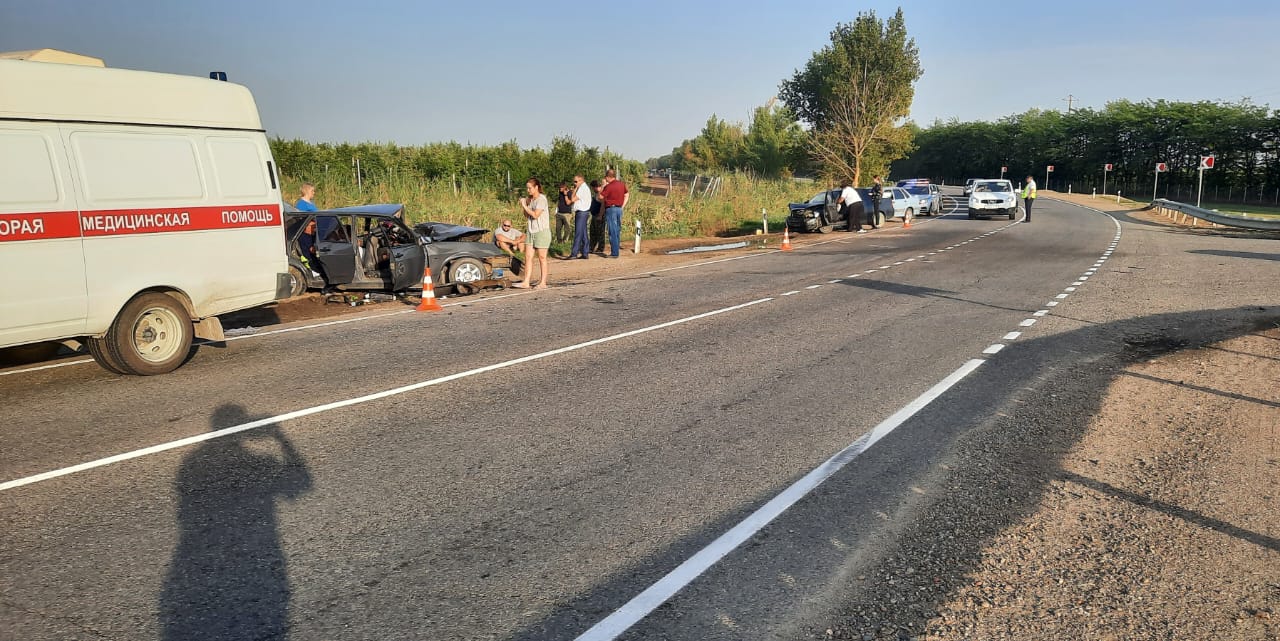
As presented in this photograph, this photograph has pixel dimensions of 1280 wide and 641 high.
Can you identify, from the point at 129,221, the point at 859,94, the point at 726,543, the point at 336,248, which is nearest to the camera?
the point at 726,543

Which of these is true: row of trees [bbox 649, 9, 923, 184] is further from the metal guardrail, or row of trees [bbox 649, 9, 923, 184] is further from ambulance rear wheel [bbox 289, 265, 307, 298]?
ambulance rear wheel [bbox 289, 265, 307, 298]

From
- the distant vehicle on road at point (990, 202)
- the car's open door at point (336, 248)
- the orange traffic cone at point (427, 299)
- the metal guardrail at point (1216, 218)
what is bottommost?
the metal guardrail at point (1216, 218)

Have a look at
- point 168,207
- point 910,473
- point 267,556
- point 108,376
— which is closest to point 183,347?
point 108,376

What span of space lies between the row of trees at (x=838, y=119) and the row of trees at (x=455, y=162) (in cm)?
1683

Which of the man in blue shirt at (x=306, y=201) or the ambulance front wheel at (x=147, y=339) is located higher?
the man in blue shirt at (x=306, y=201)

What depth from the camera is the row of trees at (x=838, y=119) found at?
55000 millimetres

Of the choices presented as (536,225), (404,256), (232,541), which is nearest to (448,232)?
(536,225)

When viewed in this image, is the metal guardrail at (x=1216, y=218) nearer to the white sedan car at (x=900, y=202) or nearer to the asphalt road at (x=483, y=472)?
the white sedan car at (x=900, y=202)

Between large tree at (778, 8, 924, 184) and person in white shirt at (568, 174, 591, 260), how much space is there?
1293 inches

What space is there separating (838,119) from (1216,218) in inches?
1327

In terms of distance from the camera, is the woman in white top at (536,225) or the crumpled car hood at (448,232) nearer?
the woman in white top at (536,225)

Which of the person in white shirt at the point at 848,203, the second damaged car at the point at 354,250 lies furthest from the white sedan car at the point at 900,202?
the second damaged car at the point at 354,250

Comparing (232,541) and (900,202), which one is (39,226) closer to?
(232,541)

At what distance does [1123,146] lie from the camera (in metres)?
74.2
